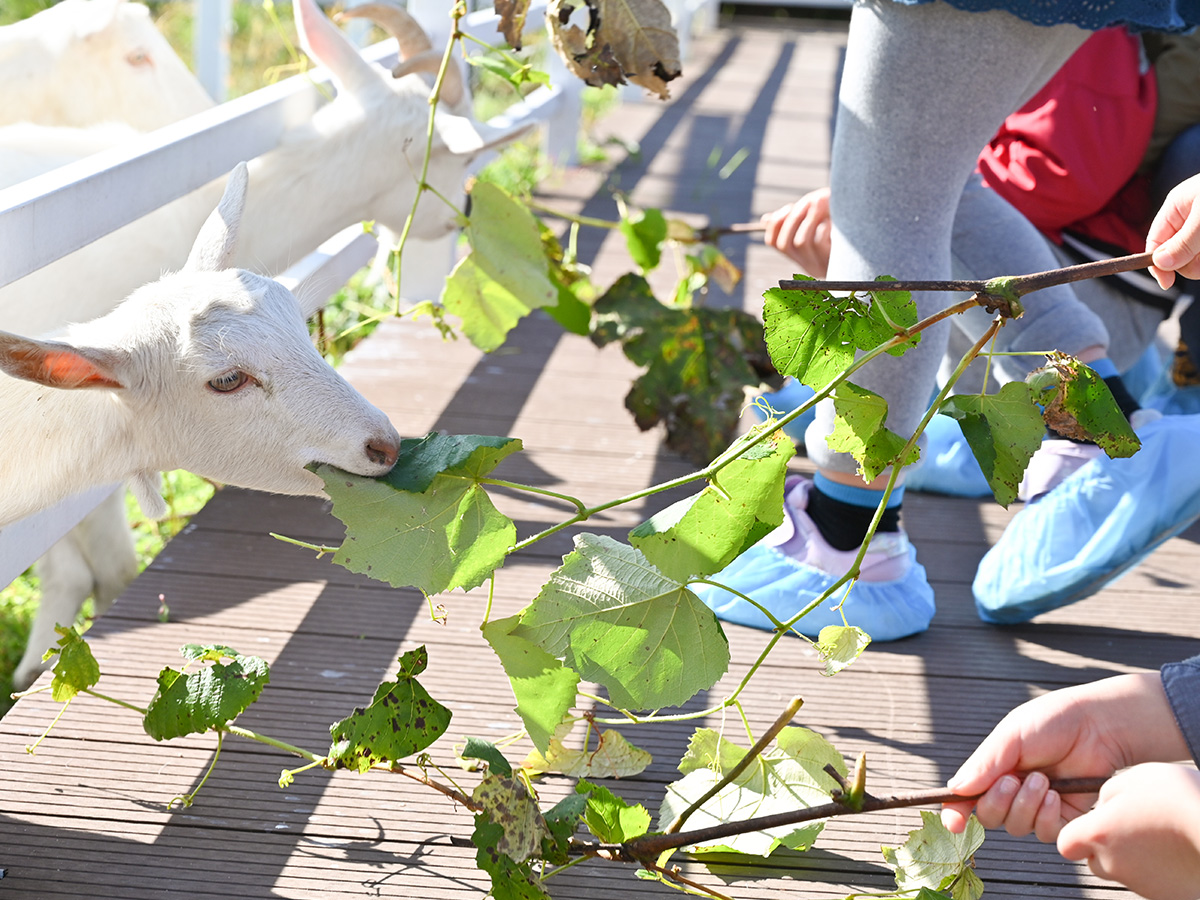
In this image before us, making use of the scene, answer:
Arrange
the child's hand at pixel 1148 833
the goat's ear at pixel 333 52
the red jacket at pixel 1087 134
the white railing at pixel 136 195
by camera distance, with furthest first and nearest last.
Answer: the goat's ear at pixel 333 52 < the red jacket at pixel 1087 134 < the white railing at pixel 136 195 < the child's hand at pixel 1148 833

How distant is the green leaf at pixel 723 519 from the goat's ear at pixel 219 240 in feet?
2.49

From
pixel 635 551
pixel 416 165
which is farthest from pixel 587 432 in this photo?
pixel 635 551

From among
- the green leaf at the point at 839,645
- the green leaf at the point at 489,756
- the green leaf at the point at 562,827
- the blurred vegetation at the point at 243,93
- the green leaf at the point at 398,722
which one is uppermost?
the green leaf at the point at 839,645

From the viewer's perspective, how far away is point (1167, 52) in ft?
8.03

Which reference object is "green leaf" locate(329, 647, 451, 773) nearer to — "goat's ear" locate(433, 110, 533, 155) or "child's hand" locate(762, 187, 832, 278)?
"child's hand" locate(762, 187, 832, 278)

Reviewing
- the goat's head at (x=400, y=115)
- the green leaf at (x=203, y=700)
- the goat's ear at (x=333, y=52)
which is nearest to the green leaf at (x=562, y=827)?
the green leaf at (x=203, y=700)

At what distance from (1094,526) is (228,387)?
4.76 ft

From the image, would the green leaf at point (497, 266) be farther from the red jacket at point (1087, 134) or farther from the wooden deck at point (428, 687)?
the red jacket at point (1087, 134)

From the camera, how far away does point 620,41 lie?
1.80 metres

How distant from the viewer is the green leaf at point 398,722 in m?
1.41

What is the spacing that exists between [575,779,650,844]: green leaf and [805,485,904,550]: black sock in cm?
78

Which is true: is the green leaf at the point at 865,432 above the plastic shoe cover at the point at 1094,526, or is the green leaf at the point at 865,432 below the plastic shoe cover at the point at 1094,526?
above

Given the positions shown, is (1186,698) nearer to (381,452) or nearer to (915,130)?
(915,130)

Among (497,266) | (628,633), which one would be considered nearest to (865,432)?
(628,633)
